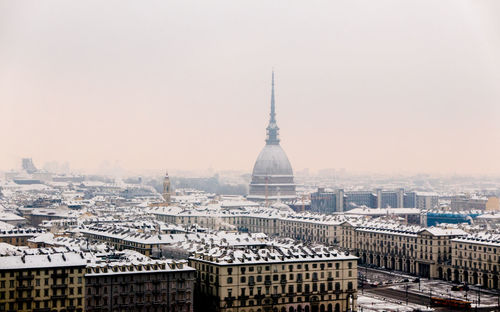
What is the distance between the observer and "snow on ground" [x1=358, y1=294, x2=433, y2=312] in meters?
76.8

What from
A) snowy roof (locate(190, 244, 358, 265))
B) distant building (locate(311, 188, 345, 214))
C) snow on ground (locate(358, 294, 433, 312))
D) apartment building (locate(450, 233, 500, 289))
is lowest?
snow on ground (locate(358, 294, 433, 312))

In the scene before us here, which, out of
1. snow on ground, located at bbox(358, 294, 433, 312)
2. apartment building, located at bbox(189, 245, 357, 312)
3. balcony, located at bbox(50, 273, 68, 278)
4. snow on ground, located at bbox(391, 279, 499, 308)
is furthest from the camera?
snow on ground, located at bbox(391, 279, 499, 308)

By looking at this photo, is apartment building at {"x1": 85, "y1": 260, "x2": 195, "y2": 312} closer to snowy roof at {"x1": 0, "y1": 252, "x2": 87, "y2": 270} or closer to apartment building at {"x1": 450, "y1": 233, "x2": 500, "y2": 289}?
snowy roof at {"x1": 0, "y1": 252, "x2": 87, "y2": 270}

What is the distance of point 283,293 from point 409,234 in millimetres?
36277

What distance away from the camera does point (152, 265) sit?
69938mm

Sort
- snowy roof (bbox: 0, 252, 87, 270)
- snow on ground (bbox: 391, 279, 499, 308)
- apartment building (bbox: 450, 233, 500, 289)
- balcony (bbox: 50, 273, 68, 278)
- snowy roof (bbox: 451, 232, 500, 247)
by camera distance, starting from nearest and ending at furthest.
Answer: snowy roof (bbox: 0, 252, 87, 270) → balcony (bbox: 50, 273, 68, 278) → snow on ground (bbox: 391, 279, 499, 308) → apartment building (bbox: 450, 233, 500, 289) → snowy roof (bbox: 451, 232, 500, 247)

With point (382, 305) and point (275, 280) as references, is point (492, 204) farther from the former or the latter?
point (275, 280)

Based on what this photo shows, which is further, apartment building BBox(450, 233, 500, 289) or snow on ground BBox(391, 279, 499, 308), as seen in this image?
apartment building BBox(450, 233, 500, 289)

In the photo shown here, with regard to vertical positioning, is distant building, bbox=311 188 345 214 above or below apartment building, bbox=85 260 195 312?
above

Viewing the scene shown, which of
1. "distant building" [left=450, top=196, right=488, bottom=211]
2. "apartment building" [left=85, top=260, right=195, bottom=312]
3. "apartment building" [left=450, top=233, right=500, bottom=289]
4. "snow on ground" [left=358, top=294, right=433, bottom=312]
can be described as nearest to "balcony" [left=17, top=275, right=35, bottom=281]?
"apartment building" [left=85, top=260, right=195, bottom=312]

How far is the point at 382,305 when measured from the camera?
79.8 metres

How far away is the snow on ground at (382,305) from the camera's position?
76.8 meters

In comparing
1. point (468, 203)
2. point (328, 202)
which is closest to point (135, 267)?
point (328, 202)

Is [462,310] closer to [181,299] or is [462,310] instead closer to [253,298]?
[253,298]
